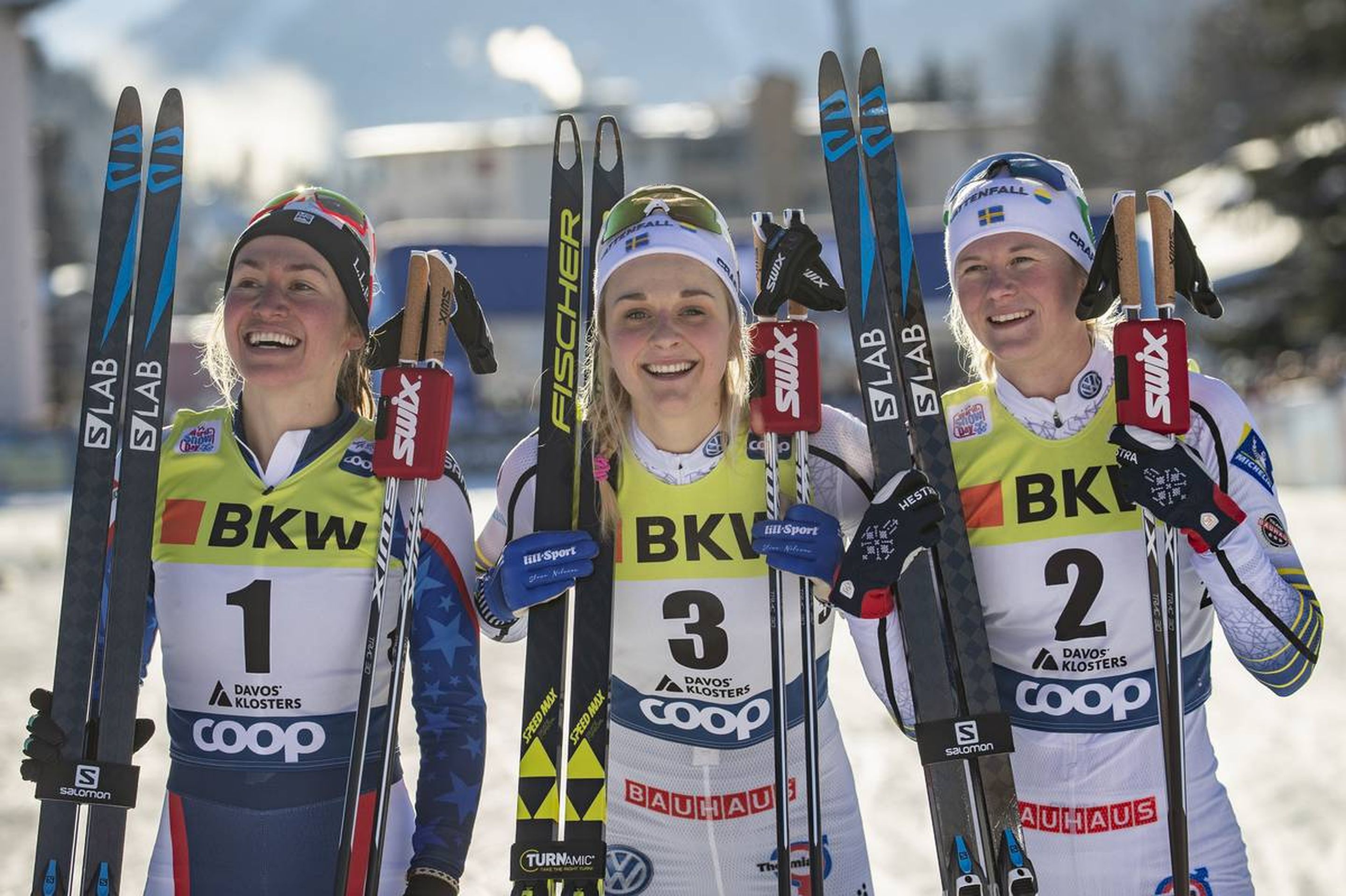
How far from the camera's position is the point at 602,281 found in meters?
2.87

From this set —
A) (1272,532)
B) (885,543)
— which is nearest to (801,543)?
(885,543)

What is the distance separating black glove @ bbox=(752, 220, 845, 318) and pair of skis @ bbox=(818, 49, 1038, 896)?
105 millimetres

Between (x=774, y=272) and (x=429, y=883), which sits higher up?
(x=774, y=272)

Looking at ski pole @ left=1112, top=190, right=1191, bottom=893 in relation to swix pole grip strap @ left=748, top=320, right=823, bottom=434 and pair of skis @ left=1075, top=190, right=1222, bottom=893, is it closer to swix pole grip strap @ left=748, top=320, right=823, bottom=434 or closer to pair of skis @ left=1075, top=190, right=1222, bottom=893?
pair of skis @ left=1075, top=190, right=1222, bottom=893

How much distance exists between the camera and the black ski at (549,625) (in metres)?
2.69

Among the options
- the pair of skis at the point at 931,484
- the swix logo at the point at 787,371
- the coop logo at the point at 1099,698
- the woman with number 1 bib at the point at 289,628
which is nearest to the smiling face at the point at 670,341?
the swix logo at the point at 787,371

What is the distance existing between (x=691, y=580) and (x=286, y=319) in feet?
3.27

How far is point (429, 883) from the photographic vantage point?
245cm

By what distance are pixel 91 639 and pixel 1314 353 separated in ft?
69.5

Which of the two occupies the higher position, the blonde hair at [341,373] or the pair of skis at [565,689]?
the blonde hair at [341,373]

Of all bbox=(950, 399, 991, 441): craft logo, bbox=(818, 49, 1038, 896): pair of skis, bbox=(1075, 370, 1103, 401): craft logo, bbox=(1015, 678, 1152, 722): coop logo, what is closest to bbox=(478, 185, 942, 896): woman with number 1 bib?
bbox=(818, 49, 1038, 896): pair of skis

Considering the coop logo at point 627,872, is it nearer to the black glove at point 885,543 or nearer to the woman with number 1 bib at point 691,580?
the woman with number 1 bib at point 691,580

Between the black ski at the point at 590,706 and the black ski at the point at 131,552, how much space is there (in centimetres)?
90

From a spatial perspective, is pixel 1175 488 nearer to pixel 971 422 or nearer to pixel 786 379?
pixel 971 422
